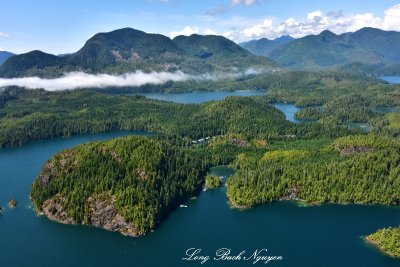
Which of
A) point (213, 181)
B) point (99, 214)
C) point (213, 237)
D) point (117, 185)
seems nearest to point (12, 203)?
point (99, 214)

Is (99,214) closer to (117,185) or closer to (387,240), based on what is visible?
(117,185)

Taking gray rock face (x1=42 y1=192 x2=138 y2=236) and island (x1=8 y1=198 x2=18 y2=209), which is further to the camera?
island (x1=8 y1=198 x2=18 y2=209)

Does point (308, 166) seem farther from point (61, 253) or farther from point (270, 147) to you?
point (61, 253)

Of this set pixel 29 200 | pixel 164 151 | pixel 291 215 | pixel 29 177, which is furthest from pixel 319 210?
pixel 29 177

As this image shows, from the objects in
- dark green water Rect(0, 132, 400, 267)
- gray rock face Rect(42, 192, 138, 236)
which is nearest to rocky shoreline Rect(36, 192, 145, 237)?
gray rock face Rect(42, 192, 138, 236)

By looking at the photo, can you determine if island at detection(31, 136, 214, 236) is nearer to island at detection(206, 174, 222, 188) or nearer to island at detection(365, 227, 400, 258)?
island at detection(206, 174, 222, 188)

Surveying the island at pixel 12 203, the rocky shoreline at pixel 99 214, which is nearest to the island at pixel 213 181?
the rocky shoreline at pixel 99 214
